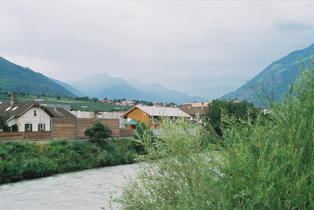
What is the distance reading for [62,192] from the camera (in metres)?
19.4

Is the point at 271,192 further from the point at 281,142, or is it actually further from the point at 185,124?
the point at 185,124

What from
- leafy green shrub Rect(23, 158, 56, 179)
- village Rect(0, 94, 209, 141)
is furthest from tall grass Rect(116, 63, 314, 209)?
leafy green shrub Rect(23, 158, 56, 179)

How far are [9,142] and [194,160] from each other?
83.6 ft

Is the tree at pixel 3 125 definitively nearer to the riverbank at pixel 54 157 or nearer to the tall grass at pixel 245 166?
the riverbank at pixel 54 157

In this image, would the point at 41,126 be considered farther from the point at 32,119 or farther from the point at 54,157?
the point at 54,157

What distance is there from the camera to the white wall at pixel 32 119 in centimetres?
4419

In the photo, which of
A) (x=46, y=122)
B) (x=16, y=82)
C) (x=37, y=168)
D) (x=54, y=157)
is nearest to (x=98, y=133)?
(x=54, y=157)

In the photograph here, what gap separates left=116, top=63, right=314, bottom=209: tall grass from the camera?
4066 mm

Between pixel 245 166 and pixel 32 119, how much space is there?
146ft

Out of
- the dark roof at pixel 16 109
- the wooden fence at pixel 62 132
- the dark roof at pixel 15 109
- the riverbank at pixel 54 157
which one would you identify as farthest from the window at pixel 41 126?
the riverbank at pixel 54 157

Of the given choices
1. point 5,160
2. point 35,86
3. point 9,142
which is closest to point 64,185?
point 5,160

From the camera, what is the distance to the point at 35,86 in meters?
169

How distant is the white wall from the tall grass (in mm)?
39450

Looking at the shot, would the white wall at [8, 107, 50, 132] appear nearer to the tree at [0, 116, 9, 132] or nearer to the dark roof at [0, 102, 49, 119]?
the dark roof at [0, 102, 49, 119]
